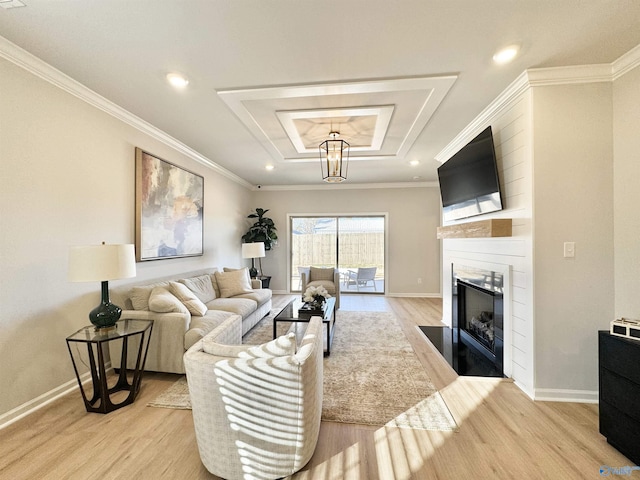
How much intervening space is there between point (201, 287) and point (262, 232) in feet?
8.43

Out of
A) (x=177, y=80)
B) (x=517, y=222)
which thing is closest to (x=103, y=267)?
(x=177, y=80)

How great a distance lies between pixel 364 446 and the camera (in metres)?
1.74

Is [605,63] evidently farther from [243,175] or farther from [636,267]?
[243,175]

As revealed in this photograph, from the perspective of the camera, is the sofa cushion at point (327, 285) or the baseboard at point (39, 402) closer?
the baseboard at point (39, 402)

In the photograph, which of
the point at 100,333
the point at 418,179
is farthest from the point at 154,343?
the point at 418,179

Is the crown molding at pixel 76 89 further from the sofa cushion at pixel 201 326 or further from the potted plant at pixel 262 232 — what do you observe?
the potted plant at pixel 262 232

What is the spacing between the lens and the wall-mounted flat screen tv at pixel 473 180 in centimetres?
262

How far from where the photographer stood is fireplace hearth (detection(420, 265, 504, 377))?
274 centimetres

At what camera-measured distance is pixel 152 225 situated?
3342 millimetres

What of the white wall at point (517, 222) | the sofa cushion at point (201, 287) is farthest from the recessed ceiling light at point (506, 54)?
the sofa cushion at point (201, 287)

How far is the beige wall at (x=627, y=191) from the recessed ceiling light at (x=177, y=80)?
11.8ft

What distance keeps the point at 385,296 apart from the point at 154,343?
500cm

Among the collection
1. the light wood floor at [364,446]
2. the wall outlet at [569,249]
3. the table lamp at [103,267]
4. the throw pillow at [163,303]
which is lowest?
the light wood floor at [364,446]

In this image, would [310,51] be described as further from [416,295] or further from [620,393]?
[416,295]
